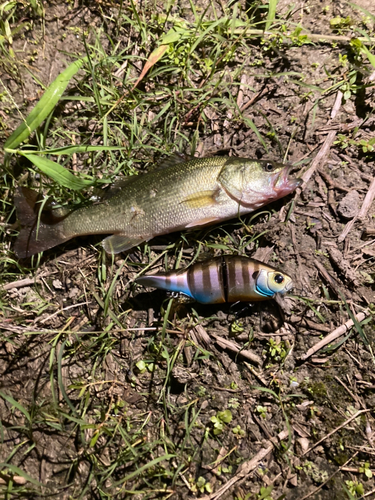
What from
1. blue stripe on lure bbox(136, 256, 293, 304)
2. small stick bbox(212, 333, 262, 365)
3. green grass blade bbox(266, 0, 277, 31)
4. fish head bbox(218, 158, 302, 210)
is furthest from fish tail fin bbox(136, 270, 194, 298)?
green grass blade bbox(266, 0, 277, 31)

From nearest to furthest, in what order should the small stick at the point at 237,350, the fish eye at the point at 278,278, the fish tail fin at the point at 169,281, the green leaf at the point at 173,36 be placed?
the fish eye at the point at 278,278, the fish tail fin at the point at 169,281, the small stick at the point at 237,350, the green leaf at the point at 173,36

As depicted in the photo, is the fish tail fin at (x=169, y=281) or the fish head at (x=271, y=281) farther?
the fish tail fin at (x=169, y=281)

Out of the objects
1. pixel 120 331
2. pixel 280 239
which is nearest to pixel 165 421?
pixel 120 331

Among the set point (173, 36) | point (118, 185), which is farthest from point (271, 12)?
point (118, 185)

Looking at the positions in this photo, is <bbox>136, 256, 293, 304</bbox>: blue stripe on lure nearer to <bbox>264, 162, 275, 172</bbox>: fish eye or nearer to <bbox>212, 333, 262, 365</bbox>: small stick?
<bbox>212, 333, 262, 365</bbox>: small stick

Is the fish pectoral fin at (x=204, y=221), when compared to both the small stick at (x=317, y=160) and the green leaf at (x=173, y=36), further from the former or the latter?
the green leaf at (x=173, y=36)

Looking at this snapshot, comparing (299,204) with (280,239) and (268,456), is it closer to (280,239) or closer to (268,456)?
(280,239)

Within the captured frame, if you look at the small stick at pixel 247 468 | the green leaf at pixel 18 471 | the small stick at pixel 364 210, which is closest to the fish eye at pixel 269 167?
the small stick at pixel 364 210
